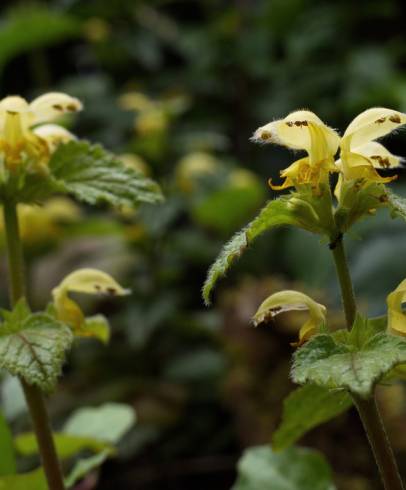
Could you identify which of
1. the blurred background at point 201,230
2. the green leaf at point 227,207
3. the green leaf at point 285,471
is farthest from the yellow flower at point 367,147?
the green leaf at point 227,207

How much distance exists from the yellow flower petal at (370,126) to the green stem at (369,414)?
6cm

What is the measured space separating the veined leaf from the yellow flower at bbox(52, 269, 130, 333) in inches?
Answer: 1.4

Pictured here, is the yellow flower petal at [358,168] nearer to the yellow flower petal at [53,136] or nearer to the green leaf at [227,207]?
the yellow flower petal at [53,136]

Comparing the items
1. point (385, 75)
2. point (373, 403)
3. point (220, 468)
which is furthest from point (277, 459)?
point (385, 75)

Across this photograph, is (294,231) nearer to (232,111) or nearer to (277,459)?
(232,111)

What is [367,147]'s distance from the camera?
455 mm

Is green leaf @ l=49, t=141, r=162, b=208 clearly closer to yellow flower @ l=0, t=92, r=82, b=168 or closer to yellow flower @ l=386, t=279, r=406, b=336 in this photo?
yellow flower @ l=0, t=92, r=82, b=168

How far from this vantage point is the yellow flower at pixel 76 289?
0.55m

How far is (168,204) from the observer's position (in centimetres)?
138

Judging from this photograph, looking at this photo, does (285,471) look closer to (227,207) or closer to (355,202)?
(355,202)

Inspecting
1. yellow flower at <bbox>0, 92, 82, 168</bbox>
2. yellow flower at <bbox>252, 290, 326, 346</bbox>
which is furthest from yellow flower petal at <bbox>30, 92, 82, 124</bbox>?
yellow flower at <bbox>252, 290, 326, 346</bbox>

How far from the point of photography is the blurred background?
116 cm

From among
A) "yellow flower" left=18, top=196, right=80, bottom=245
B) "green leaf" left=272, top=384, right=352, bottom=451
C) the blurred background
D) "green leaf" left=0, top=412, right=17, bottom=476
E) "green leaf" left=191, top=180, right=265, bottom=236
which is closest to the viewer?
"green leaf" left=272, top=384, right=352, bottom=451

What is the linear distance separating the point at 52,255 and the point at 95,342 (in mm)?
267
